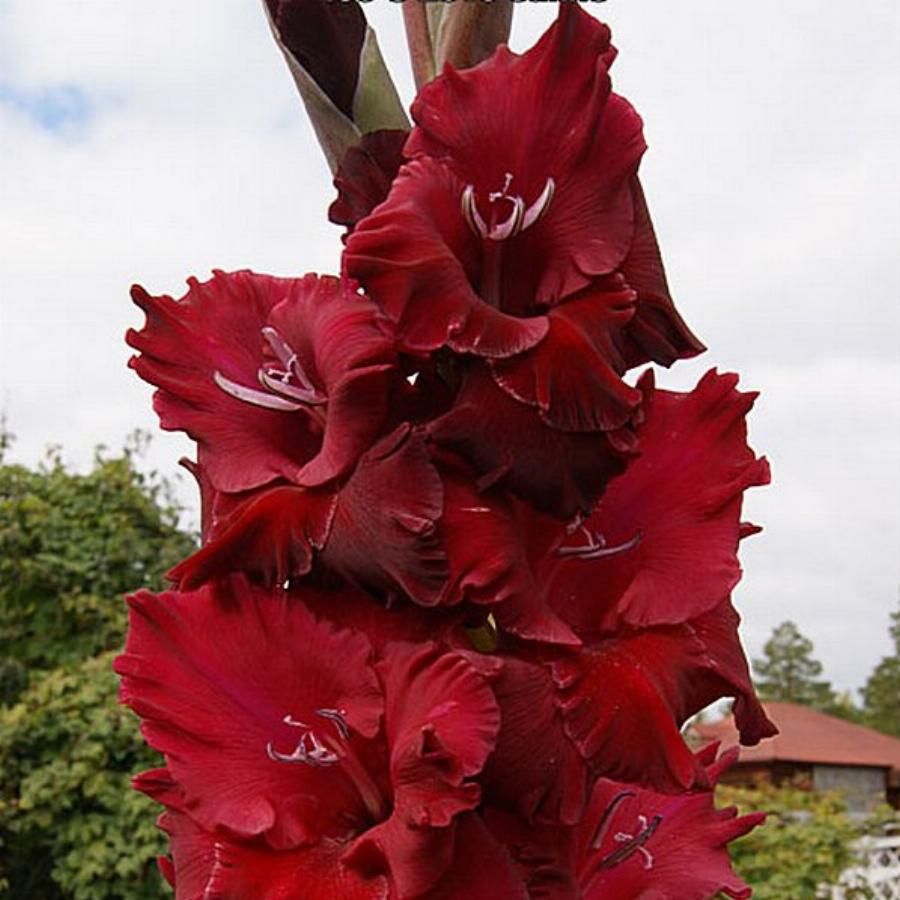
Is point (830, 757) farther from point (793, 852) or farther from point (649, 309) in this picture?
point (649, 309)

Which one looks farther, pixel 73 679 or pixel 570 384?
pixel 73 679

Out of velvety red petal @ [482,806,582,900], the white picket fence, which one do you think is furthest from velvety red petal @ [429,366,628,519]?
the white picket fence

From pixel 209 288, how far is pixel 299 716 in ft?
1.16

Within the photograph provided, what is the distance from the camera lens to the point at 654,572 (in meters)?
1.11

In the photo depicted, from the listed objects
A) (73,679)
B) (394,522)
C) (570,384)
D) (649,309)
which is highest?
(73,679)

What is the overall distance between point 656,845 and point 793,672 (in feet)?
125

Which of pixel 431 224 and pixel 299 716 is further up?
pixel 431 224

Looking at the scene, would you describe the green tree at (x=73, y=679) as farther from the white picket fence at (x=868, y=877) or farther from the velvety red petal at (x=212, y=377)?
the velvety red petal at (x=212, y=377)

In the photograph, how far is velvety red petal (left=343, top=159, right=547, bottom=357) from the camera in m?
1.01

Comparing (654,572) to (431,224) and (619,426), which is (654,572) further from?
(431,224)

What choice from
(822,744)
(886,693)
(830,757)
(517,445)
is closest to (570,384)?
(517,445)

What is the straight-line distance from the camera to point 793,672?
125 ft

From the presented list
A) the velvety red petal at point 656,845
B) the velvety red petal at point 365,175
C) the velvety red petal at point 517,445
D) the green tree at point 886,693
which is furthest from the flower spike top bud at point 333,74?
the green tree at point 886,693

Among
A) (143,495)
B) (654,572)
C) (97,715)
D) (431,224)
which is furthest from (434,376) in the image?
(143,495)
